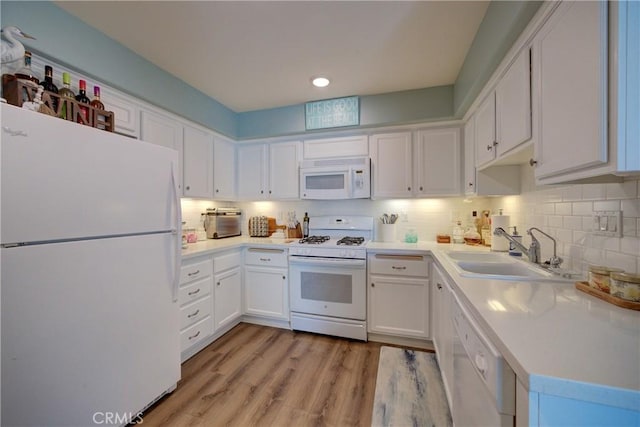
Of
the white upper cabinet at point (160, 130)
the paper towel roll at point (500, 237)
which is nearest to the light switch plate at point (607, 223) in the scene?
the paper towel roll at point (500, 237)

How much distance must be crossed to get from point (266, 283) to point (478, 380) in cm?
213

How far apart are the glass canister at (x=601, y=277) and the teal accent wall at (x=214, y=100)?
3.76 ft

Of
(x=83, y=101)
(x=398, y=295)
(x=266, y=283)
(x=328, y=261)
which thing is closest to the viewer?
(x=83, y=101)

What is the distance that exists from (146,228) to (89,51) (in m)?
1.25

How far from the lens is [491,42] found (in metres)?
1.43

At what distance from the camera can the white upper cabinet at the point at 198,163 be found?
244 centimetres

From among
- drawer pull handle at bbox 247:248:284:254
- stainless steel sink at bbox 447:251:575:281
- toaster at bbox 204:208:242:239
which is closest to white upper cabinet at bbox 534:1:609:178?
stainless steel sink at bbox 447:251:575:281

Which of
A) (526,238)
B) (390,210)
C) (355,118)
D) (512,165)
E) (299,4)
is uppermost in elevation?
(299,4)

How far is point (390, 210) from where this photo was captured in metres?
2.87

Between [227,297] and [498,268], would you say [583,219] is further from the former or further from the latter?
[227,297]

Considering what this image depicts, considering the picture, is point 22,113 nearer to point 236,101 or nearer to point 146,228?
point 146,228

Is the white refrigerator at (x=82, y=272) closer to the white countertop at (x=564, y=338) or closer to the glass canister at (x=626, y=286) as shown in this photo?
the white countertop at (x=564, y=338)

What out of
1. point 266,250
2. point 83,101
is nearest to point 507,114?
point 266,250

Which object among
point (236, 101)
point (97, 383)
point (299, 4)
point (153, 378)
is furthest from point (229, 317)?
point (299, 4)
